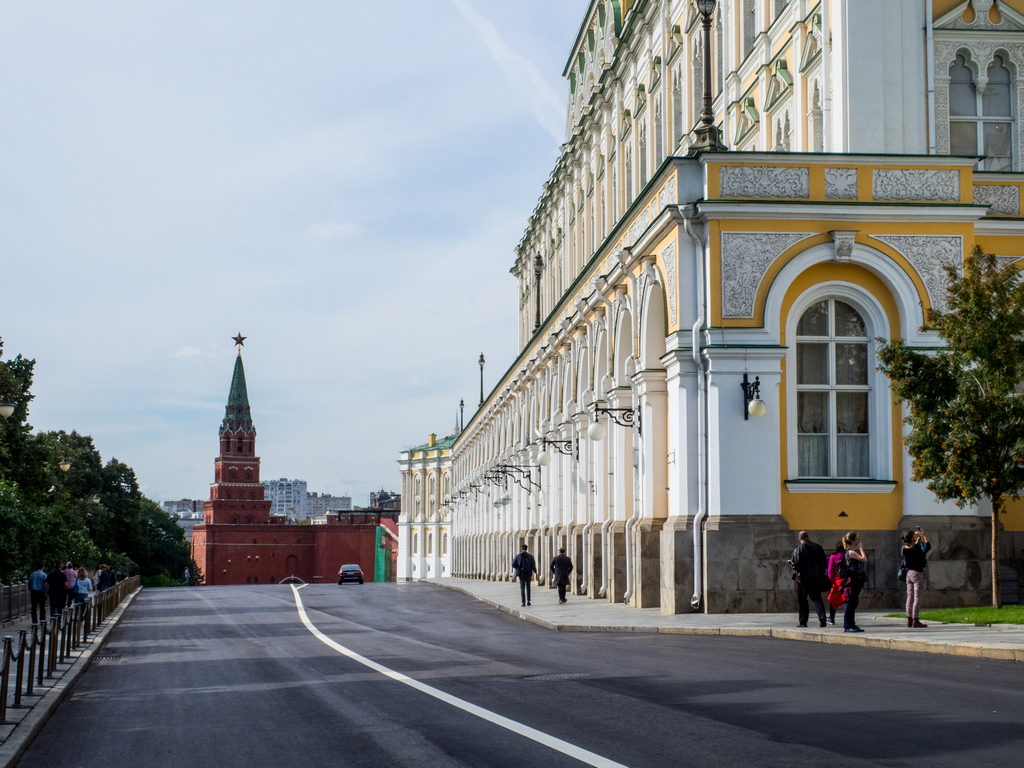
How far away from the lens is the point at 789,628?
711 inches

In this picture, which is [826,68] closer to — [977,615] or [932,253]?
[932,253]

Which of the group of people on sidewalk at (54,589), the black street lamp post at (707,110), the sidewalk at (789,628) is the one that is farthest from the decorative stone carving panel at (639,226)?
the group of people on sidewalk at (54,589)

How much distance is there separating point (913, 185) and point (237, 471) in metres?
157

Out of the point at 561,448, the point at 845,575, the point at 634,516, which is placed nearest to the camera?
the point at 845,575

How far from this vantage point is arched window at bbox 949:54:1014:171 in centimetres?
2608

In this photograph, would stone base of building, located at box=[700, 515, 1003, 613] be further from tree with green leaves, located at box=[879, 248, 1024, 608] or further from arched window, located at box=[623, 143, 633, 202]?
arched window, located at box=[623, 143, 633, 202]

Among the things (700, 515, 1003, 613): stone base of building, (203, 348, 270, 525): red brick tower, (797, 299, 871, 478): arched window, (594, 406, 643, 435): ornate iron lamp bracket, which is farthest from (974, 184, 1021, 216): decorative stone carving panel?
(203, 348, 270, 525): red brick tower

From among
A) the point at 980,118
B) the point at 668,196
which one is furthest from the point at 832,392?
the point at 980,118

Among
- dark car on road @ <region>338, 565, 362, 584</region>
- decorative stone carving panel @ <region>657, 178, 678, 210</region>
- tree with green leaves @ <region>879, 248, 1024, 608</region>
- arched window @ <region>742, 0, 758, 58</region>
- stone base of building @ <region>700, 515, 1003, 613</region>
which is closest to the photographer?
tree with green leaves @ <region>879, 248, 1024, 608</region>

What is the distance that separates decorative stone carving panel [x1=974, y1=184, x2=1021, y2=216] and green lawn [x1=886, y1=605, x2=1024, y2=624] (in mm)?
8148

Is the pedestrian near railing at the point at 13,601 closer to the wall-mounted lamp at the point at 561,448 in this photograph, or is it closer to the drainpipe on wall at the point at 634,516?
the drainpipe on wall at the point at 634,516

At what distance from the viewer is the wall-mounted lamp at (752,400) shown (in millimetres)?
21562

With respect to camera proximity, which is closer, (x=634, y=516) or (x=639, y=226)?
(x=639, y=226)

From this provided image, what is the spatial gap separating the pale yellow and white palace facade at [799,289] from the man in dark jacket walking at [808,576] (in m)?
2.62
